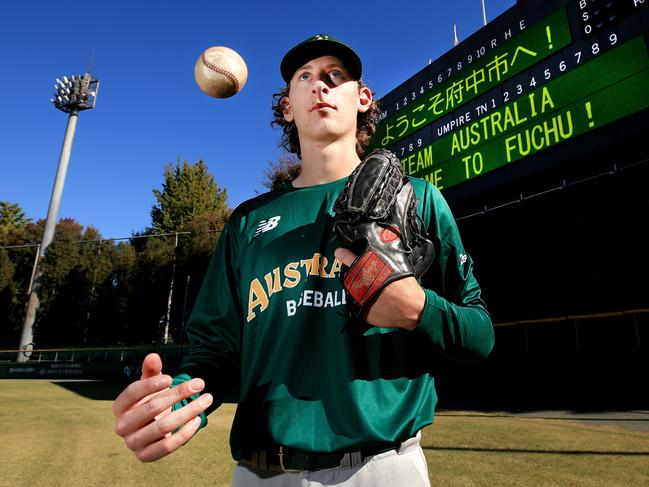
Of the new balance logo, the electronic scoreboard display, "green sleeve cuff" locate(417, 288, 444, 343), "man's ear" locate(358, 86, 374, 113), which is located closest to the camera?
"green sleeve cuff" locate(417, 288, 444, 343)

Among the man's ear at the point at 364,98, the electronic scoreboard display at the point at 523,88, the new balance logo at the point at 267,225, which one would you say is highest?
the electronic scoreboard display at the point at 523,88

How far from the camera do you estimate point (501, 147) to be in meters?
8.61

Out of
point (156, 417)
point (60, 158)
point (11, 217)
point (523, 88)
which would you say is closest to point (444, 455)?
point (156, 417)

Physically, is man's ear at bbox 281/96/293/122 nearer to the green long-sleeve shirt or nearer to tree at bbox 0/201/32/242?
the green long-sleeve shirt

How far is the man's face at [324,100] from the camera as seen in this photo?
1656mm

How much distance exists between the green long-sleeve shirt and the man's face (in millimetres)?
236

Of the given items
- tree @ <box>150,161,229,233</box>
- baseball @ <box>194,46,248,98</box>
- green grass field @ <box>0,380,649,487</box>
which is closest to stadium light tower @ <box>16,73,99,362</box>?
tree @ <box>150,161,229,233</box>

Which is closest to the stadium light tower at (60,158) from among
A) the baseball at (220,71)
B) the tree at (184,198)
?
the tree at (184,198)

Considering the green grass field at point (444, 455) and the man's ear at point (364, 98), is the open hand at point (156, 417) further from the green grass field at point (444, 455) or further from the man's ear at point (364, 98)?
the green grass field at point (444, 455)

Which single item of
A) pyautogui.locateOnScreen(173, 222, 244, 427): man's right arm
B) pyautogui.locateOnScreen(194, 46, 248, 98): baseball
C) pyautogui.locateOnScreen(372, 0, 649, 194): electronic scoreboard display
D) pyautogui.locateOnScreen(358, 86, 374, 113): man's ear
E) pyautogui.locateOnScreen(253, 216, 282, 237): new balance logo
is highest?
pyautogui.locateOnScreen(372, 0, 649, 194): electronic scoreboard display

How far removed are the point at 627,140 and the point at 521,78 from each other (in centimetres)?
242

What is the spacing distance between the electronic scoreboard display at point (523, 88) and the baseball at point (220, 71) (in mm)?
6997

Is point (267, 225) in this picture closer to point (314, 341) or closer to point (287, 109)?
point (314, 341)

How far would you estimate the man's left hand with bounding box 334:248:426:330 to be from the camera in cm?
104
